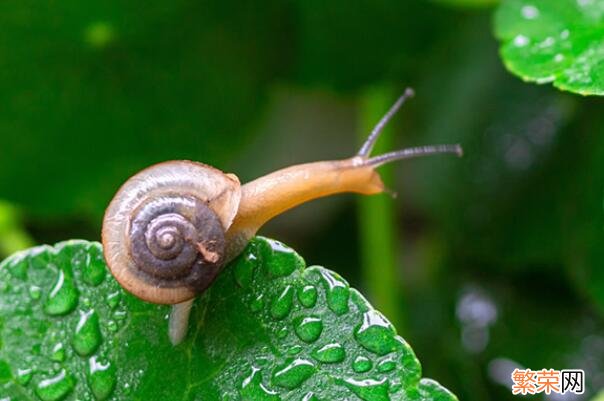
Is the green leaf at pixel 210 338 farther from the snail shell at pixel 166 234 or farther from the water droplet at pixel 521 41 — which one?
the water droplet at pixel 521 41

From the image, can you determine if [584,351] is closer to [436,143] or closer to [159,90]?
[436,143]

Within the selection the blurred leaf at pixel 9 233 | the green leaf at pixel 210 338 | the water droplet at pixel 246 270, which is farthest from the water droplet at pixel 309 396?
the blurred leaf at pixel 9 233

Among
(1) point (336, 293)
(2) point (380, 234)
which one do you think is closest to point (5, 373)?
(1) point (336, 293)

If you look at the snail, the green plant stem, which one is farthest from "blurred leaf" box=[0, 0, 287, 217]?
the snail

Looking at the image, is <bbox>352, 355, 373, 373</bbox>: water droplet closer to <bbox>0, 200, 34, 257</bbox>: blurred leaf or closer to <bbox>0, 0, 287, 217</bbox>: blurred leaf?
<bbox>0, 0, 287, 217</bbox>: blurred leaf

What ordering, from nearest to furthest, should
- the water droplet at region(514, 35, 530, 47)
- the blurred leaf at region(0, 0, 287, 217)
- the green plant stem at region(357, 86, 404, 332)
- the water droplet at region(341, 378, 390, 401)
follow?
the water droplet at region(341, 378, 390, 401)
the water droplet at region(514, 35, 530, 47)
the blurred leaf at region(0, 0, 287, 217)
the green plant stem at region(357, 86, 404, 332)

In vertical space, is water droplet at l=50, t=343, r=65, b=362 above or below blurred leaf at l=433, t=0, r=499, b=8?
below

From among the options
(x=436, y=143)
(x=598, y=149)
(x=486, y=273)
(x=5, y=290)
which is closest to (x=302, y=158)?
(x=436, y=143)
